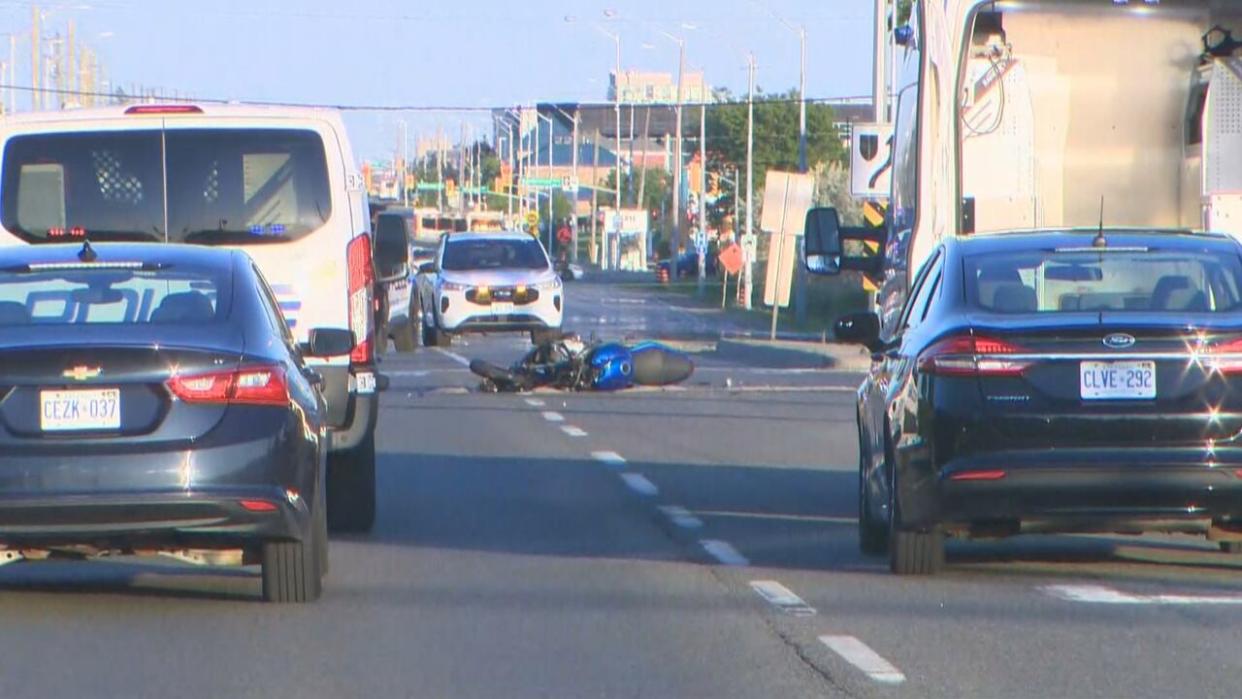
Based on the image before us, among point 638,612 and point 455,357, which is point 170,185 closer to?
point 638,612

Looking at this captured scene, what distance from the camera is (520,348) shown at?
37156 millimetres

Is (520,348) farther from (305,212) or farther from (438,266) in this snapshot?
(305,212)

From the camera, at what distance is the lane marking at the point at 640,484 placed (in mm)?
14826

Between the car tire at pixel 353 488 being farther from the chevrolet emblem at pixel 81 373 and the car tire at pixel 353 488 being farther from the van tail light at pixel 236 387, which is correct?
the chevrolet emblem at pixel 81 373

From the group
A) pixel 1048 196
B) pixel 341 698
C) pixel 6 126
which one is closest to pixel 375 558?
pixel 6 126

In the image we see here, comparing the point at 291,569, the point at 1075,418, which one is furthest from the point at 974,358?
the point at 291,569

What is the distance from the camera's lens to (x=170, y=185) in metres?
11.9

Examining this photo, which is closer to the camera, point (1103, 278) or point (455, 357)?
point (1103, 278)

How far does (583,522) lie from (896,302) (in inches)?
88.4

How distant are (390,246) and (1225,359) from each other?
20.1ft

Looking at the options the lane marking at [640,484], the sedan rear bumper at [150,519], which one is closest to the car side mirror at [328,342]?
the sedan rear bumper at [150,519]

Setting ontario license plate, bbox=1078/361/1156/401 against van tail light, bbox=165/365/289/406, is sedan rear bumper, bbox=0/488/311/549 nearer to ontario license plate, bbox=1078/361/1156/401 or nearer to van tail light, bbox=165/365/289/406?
van tail light, bbox=165/365/289/406

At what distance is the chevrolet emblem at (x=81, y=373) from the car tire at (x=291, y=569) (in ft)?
3.67

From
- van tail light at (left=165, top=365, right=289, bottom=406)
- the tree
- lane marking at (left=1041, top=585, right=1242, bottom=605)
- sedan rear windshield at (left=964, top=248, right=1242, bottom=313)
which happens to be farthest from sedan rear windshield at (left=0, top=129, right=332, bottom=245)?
the tree
